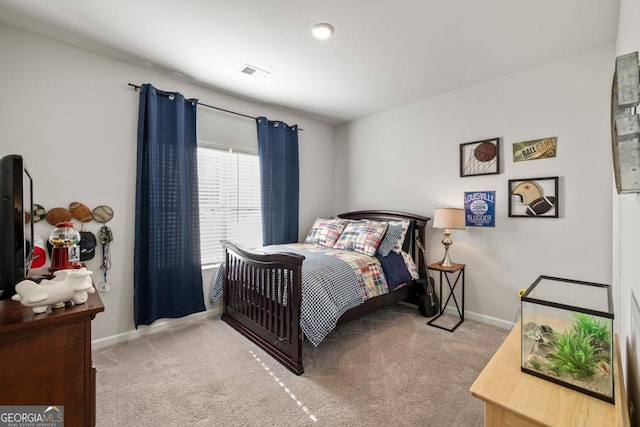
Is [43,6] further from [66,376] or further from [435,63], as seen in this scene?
[435,63]

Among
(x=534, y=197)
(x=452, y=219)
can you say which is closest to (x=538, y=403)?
(x=452, y=219)

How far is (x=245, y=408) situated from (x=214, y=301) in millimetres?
1565

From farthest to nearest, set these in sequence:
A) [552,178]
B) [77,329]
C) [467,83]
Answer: [467,83]
[552,178]
[77,329]

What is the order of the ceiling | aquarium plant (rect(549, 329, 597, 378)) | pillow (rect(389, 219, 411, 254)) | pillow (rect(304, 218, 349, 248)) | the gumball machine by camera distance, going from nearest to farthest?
1. aquarium plant (rect(549, 329, 597, 378))
2. the gumball machine
3. the ceiling
4. pillow (rect(389, 219, 411, 254))
5. pillow (rect(304, 218, 349, 248))

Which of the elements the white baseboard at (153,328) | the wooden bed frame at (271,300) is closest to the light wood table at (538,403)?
the wooden bed frame at (271,300)

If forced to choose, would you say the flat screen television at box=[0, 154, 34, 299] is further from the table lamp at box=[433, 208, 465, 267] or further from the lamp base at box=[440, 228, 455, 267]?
the lamp base at box=[440, 228, 455, 267]

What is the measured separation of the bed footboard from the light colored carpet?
0.12m

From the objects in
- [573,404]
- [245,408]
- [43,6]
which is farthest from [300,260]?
[43,6]

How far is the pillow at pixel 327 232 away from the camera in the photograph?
11.3ft

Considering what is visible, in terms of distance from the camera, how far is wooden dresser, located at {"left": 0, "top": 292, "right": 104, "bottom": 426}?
0.91 metres

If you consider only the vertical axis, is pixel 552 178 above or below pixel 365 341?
above

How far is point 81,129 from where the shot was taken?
2408mm

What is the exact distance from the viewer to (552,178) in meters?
2.56

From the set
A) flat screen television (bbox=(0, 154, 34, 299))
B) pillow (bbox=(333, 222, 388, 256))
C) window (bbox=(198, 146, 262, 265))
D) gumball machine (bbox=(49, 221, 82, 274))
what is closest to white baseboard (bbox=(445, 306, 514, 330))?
pillow (bbox=(333, 222, 388, 256))
